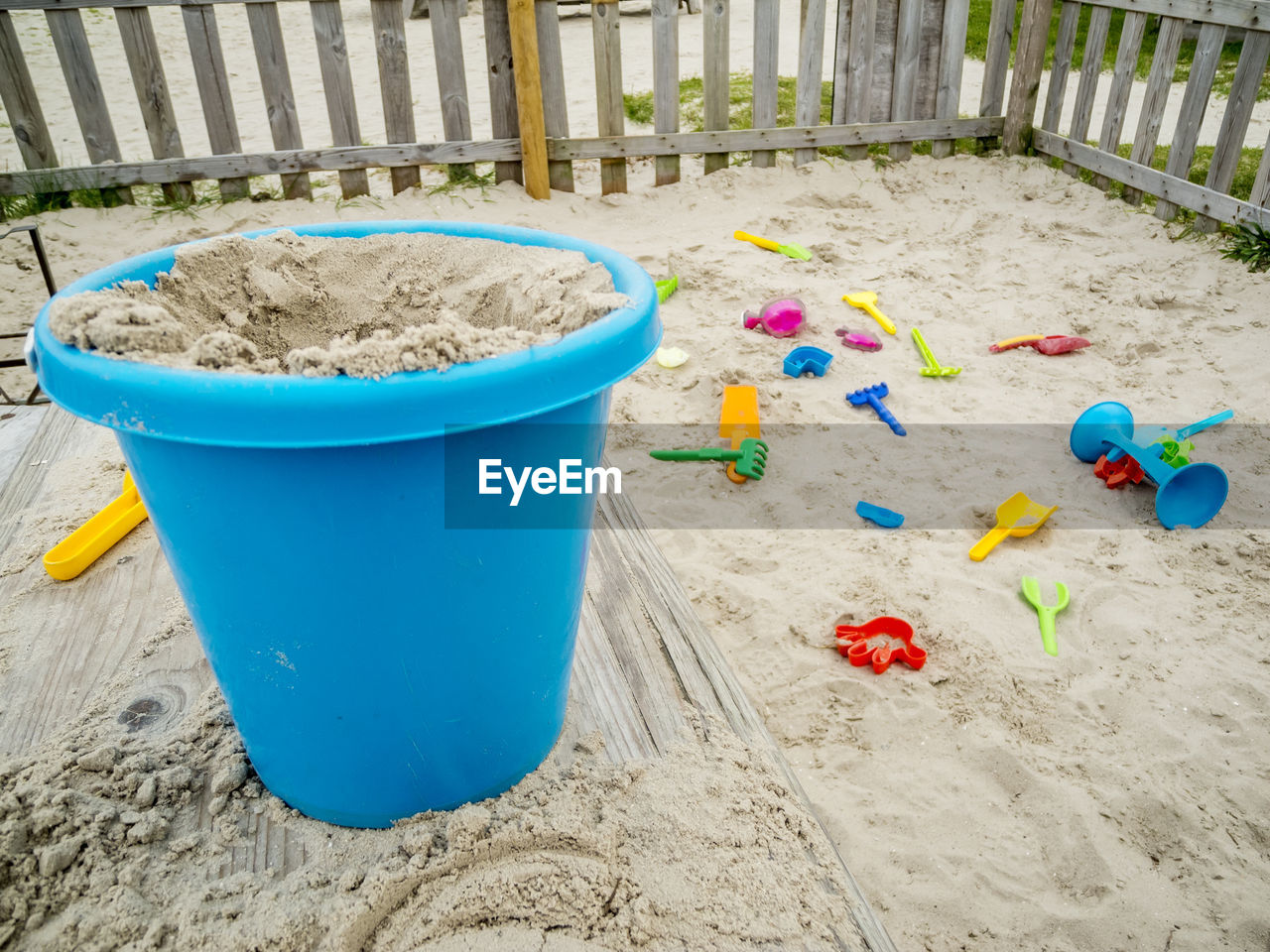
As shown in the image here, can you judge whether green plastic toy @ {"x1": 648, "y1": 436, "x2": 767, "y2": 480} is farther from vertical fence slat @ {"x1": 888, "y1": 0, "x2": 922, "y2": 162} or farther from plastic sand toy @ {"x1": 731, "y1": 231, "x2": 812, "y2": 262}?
vertical fence slat @ {"x1": 888, "y1": 0, "x2": 922, "y2": 162}

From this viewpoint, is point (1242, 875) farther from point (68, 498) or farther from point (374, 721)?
point (68, 498)

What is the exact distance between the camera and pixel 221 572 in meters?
0.98

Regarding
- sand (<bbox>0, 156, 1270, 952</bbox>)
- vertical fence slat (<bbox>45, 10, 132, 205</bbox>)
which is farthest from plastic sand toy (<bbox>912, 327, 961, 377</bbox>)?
vertical fence slat (<bbox>45, 10, 132, 205</bbox>)

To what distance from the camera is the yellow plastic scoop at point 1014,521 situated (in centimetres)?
233

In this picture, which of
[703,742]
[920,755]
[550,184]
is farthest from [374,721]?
[550,184]

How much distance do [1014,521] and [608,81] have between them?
10.6ft

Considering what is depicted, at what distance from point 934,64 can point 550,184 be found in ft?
7.41

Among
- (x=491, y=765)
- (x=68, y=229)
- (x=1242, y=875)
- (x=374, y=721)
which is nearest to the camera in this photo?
(x=374, y=721)

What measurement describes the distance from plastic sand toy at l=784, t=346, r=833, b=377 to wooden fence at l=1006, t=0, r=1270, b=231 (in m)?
2.18

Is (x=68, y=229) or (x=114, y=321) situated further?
(x=68, y=229)

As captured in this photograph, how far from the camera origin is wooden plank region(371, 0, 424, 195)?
427 cm

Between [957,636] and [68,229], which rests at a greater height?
[68,229]

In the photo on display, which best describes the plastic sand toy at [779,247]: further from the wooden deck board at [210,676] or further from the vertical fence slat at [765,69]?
the wooden deck board at [210,676]

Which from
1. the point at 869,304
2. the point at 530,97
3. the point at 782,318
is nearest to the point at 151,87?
the point at 530,97
